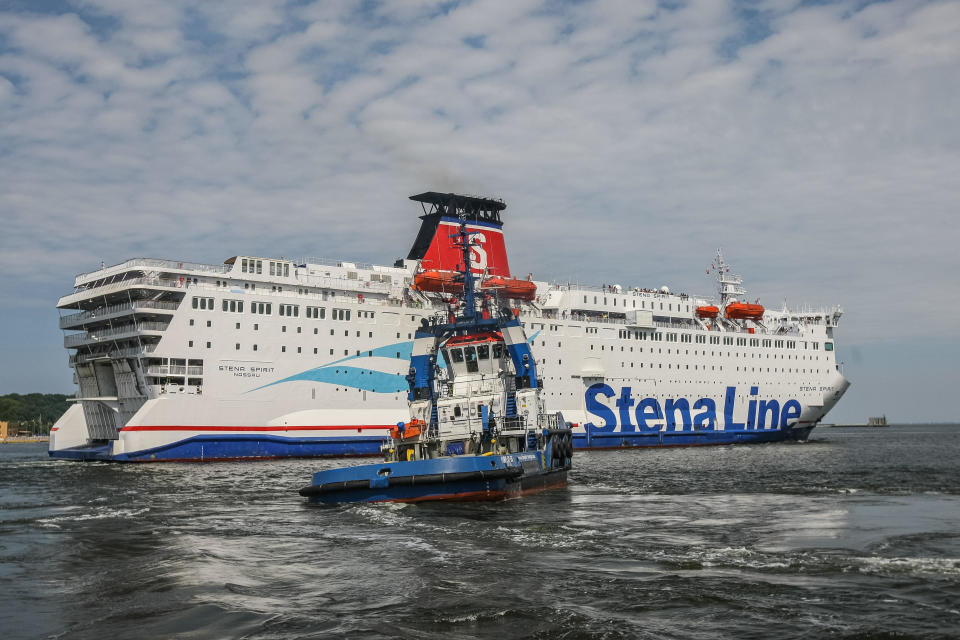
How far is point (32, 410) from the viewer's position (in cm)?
13388

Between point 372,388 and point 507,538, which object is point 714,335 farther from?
point 507,538

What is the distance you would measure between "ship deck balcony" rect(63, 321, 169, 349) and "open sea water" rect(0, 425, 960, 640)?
12.2 metres

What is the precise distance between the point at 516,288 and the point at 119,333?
69.3 ft

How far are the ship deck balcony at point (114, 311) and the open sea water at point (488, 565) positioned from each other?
12.6m

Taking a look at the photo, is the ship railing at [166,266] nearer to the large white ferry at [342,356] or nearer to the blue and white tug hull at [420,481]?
the large white ferry at [342,356]

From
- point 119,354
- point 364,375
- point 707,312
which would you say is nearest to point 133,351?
point 119,354

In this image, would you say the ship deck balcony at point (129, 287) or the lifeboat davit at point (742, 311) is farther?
the lifeboat davit at point (742, 311)

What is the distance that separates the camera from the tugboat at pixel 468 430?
19.8m

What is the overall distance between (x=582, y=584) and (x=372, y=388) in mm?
29669

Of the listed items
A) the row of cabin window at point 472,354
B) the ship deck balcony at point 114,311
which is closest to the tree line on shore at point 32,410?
the ship deck balcony at point 114,311

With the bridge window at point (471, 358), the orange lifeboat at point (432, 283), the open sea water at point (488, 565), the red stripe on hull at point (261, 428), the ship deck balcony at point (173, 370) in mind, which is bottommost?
the open sea water at point (488, 565)

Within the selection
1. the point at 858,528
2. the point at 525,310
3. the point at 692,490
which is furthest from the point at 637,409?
the point at 858,528

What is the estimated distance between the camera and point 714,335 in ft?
174

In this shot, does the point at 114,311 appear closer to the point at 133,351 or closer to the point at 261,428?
the point at 133,351
